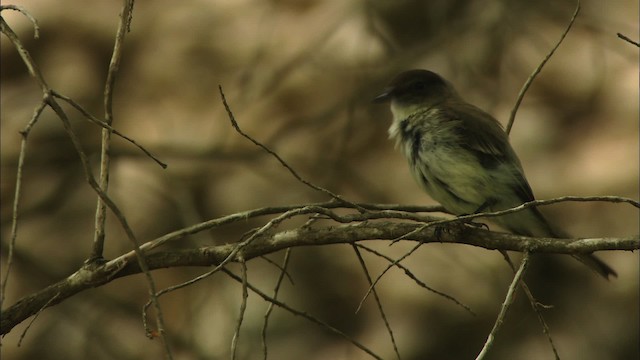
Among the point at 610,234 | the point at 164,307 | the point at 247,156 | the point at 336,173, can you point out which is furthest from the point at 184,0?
the point at 610,234

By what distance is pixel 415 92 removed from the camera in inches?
183

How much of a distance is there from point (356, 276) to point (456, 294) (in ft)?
2.71

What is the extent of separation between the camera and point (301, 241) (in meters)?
2.99

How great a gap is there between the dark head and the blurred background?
236cm

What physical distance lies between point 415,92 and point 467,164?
74cm

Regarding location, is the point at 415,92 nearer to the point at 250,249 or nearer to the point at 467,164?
the point at 467,164

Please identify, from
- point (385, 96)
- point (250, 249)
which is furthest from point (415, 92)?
point (250, 249)

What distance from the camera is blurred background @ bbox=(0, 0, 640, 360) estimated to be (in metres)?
6.86

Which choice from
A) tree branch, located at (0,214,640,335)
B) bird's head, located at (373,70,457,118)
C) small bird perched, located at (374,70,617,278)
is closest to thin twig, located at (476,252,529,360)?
tree branch, located at (0,214,640,335)

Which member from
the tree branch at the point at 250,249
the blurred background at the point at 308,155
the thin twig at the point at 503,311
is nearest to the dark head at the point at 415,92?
the tree branch at the point at 250,249

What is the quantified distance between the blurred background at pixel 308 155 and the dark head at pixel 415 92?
7.73ft

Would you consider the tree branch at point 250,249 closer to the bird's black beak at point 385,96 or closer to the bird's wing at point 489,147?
the bird's wing at point 489,147

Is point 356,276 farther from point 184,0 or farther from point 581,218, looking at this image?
point 184,0

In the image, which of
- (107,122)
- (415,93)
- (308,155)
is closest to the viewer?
(107,122)
